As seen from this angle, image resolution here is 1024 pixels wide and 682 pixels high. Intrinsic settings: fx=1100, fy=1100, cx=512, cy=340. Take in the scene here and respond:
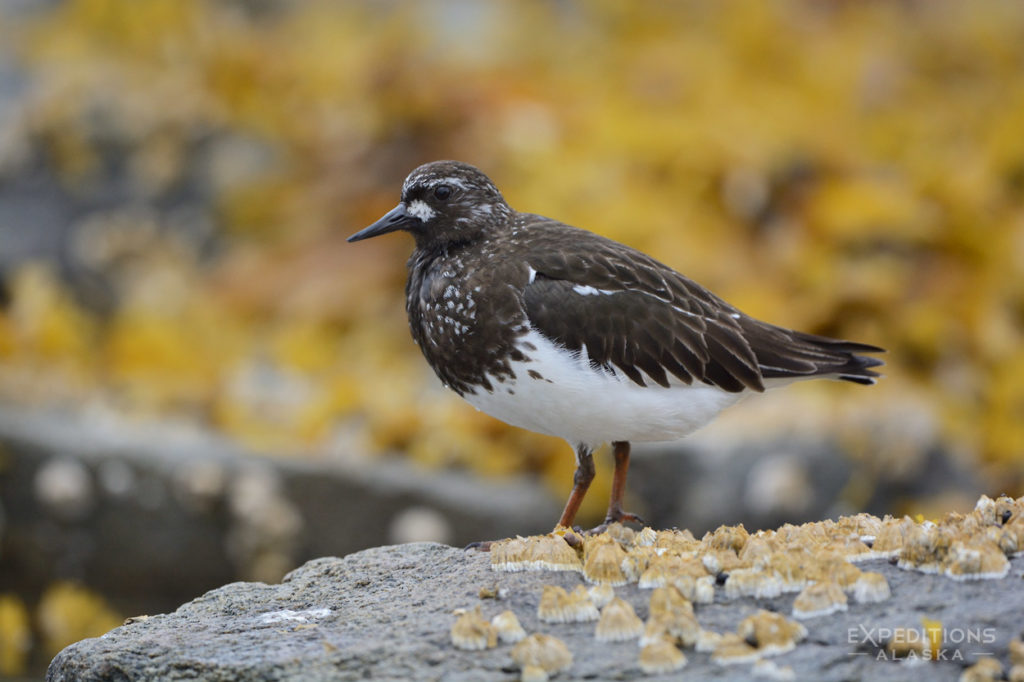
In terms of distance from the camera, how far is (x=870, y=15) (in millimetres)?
13969

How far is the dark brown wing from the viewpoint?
4625 mm

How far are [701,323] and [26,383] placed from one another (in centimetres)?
556

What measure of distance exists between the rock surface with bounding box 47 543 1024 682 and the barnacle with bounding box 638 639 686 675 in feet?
0.10

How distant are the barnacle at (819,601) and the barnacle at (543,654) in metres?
0.71

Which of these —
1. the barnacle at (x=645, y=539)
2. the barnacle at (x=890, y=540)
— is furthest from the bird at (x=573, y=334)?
the barnacle at (x=890, y=540)

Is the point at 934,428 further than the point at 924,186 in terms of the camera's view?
No

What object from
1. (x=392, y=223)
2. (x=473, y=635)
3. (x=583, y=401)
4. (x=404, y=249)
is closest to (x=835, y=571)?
(x=473, y=635)

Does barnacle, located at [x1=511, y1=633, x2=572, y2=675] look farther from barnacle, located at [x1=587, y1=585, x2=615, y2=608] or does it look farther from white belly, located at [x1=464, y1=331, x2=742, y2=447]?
white belly, located at [x1=464, y1=331, x2=742, y2=447]

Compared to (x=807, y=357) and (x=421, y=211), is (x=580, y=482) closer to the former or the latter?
(x=807, y=357)

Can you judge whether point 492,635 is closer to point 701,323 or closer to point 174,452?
point 701,323

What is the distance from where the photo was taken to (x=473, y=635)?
335 cm

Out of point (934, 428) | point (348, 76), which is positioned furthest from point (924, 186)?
point (348, 76)

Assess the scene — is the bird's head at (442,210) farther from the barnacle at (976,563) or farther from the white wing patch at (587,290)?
the barnacle at (976,563)

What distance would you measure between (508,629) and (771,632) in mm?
786
